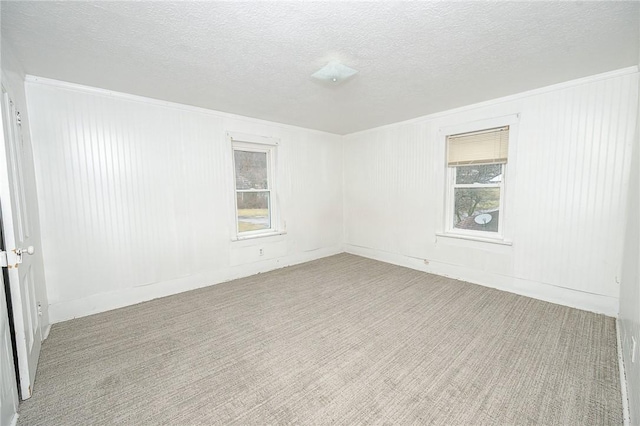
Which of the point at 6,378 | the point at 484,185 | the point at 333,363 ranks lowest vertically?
the point at 333,363

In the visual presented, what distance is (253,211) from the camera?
13.7 ft

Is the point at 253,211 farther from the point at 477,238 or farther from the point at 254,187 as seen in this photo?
the point at 477,238

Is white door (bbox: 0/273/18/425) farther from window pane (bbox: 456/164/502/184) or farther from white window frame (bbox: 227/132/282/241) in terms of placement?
window pane (bbox: 456/164/502/184)

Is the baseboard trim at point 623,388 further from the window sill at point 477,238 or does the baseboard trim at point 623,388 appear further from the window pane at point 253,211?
the window pane at point 253,211

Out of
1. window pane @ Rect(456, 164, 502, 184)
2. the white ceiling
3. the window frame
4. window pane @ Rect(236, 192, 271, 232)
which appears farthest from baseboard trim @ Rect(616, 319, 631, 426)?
window pane @ Rect(236, 192, 271, 232)

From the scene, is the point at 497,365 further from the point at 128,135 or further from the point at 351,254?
the point at 128,135

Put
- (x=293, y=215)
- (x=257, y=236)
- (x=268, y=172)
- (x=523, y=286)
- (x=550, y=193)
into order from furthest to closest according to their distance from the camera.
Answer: (x=293, y=215)
(x=268, y=172)
(x=257, y=236)
(x=523, y=286)
(x=550, y=193)

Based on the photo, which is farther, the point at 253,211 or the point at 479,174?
the point at 253,211

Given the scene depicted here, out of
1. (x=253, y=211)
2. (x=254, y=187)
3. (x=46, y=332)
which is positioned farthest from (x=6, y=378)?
(x=254, y=187)

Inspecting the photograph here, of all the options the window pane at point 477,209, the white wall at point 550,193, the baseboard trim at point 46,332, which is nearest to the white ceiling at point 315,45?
the white wall at point 550,193

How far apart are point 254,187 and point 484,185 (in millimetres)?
3307

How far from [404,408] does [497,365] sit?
0.88m

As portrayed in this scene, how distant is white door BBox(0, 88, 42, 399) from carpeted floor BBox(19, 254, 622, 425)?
190mm

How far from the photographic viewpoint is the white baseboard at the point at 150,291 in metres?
2.68
